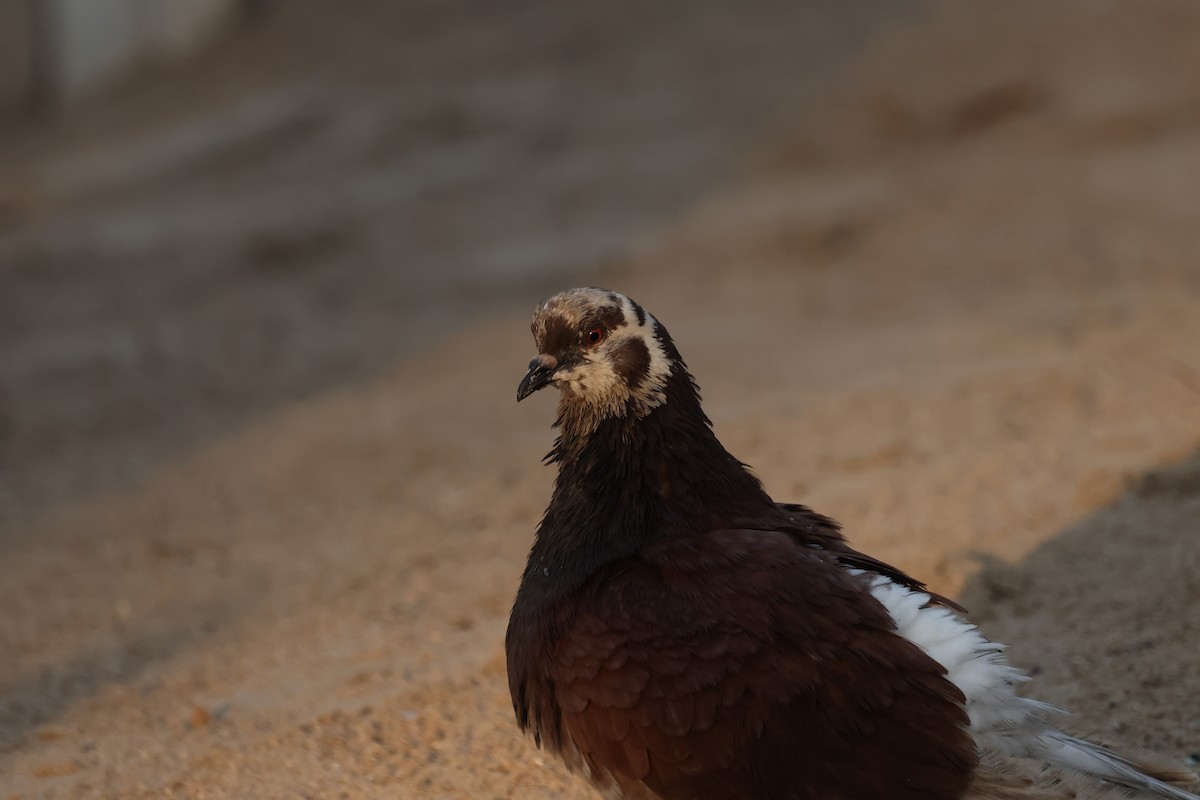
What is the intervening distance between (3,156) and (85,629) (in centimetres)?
1118

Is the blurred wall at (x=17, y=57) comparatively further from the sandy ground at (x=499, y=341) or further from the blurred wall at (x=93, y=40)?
the sandy ground at (x=499, y=341)

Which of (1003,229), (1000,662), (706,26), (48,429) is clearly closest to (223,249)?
(48,429)

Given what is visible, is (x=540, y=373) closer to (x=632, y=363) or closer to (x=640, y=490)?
(x=632, y=363)

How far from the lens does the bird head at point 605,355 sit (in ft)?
11.5

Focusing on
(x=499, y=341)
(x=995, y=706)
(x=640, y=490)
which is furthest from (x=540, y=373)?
(x=499, y=341)

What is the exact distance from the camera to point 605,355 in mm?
3500

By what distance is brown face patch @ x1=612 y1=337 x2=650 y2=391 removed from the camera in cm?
349

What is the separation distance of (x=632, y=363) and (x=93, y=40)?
14.7 meters

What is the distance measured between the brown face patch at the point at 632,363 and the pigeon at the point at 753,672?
0.19 metres

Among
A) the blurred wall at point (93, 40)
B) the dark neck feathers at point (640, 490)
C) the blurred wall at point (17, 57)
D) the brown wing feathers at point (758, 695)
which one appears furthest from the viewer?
the blurred wall at point (17, 57)

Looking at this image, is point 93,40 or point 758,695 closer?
point 758,695

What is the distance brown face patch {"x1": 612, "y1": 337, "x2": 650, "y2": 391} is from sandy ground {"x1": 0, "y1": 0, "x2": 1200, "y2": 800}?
3.67 feet

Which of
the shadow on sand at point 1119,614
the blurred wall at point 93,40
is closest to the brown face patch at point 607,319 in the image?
the shadow on sand at point 1119,614

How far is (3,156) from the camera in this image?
14742mm
